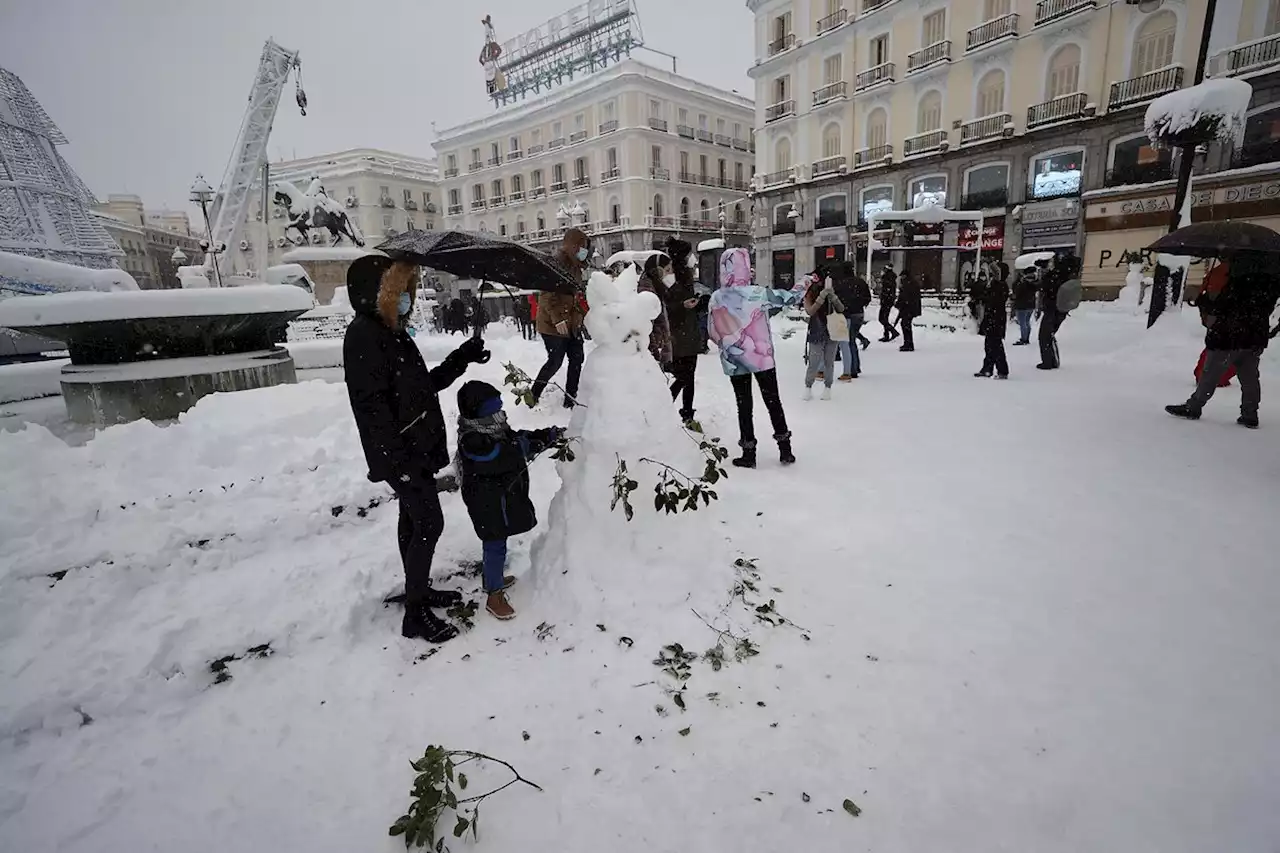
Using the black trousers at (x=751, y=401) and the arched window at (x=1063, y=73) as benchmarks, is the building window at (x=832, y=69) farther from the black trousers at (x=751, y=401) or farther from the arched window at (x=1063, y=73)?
the black trousers at (x=751, y=401)

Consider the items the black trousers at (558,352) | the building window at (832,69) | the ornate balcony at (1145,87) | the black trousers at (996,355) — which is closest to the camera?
the black trousers at (558,352)

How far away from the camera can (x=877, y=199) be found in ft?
85.1

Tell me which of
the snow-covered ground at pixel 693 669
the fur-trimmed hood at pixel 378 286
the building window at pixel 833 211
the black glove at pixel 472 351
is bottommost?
the snow-covered ground at pixel 693 669

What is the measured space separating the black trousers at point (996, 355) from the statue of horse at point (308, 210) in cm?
1815

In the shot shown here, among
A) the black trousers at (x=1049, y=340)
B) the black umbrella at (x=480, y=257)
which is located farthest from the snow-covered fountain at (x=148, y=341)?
the black trousers at (x=1049, y=340)

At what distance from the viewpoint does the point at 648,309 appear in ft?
9.71

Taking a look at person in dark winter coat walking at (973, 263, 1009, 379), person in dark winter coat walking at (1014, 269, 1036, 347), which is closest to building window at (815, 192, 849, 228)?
person in dark winter coat walking at (1014, 269, 1036, 347)

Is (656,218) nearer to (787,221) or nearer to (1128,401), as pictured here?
(787,221)

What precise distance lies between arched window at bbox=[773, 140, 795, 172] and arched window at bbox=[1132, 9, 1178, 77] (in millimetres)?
13312

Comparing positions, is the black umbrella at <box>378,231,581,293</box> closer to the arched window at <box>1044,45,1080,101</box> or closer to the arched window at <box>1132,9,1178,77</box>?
the arched window at <box>1132,9,1178,77</box>

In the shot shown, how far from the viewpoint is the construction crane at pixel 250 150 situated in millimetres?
15422

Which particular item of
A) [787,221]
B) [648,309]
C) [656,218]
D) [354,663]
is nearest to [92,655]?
[354,663]

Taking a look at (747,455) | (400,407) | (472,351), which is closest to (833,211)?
(747,455)

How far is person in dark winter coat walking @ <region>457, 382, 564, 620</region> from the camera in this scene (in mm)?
2643
